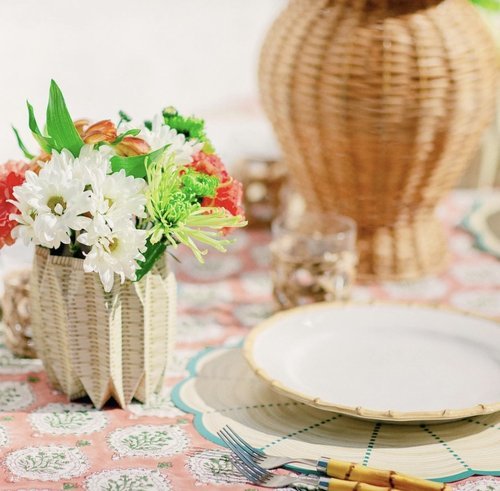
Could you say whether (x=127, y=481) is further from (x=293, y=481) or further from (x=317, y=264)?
(x=317, y=264)

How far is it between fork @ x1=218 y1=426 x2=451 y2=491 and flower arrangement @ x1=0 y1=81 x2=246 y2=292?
0.18 meters

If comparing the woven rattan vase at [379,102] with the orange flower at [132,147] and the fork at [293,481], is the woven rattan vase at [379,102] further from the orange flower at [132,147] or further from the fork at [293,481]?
the fork at [293,481]

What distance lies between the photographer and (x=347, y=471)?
0.72m

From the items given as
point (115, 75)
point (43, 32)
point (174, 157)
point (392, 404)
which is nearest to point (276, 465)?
point (392, 404)

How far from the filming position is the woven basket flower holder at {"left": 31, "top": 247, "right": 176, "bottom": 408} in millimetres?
830

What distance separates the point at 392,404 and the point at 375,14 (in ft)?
1.80

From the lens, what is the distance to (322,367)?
930 millimetres

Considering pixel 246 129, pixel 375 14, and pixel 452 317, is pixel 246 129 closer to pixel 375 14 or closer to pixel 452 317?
pixel 375 14

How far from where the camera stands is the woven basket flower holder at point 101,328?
32.7 inches

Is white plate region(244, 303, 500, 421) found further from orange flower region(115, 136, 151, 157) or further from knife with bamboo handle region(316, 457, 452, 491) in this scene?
orange flower region(115, 136, 151, 157)

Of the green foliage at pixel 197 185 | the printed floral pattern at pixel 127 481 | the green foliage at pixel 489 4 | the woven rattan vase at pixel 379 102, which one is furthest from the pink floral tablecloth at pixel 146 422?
the green foliage at pixel 489 4

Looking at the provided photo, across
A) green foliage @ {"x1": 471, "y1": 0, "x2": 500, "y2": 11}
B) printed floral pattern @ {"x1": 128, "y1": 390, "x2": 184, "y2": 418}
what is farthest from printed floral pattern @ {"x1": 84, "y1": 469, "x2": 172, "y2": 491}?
green foliage @ {"x1": 471, "y1": 0, "x2": 500, "y2": 11}

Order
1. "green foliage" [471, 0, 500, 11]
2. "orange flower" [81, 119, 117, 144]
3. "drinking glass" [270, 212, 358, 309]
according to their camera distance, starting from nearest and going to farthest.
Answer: "orange flower" [81, 119, 117, 144] → "drinking glass" [270, 212, 358, 309] → "green foliage" [471, 0, 500, 11]

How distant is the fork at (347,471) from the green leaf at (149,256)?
0.56ft
